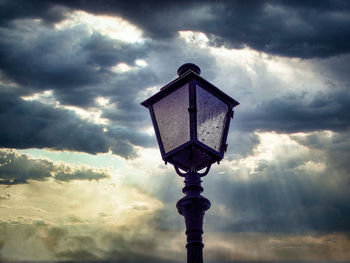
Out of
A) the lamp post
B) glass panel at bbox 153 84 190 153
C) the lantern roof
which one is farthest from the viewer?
the lantern roof

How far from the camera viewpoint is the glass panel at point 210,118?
5.02 metres

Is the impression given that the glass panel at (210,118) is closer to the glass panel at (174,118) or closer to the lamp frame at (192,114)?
the lamp frame at (192,114)

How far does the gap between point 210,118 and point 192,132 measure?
518mm

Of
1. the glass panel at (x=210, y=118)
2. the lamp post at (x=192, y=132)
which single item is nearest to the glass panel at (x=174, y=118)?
the lamp post at (x=192, y=132)

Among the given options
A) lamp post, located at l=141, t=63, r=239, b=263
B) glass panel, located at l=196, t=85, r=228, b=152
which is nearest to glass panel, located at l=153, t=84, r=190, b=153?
lamp post, located at l=141, t=63, r=239, b=263

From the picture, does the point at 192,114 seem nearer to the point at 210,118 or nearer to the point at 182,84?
the point at 210,118

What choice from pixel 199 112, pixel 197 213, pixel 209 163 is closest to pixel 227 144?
pixel 209 163

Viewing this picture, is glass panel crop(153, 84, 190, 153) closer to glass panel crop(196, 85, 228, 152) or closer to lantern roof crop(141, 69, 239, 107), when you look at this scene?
lantern roof crop(141, 69, 239, 107)

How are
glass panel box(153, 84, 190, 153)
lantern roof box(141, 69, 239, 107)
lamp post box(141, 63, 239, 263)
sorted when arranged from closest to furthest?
lamp post box(141, 63, 239, 263) < glass panel box(153, 84, 190, 153) < lantern roof box(141, 69, 239, 107)

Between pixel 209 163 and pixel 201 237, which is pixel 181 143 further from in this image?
pixel 201 237

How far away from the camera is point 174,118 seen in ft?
16.9

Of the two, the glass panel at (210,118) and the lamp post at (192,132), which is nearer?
the lamp post at (192,132)

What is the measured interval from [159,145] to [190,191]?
2.66ft

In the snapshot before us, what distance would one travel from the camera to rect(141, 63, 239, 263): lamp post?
487 centimetres
